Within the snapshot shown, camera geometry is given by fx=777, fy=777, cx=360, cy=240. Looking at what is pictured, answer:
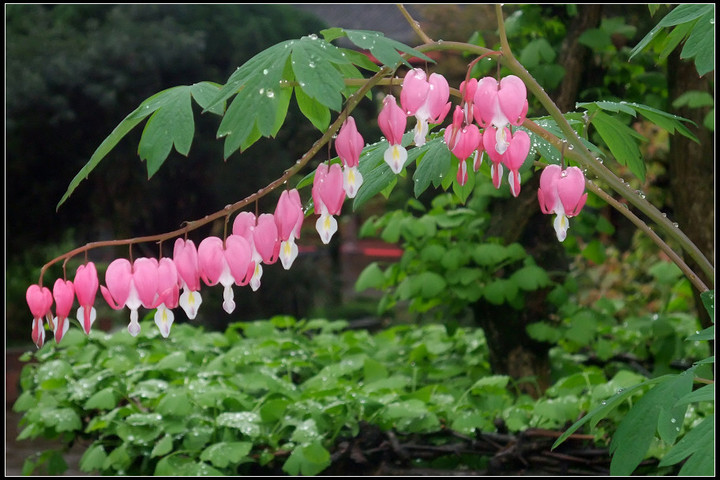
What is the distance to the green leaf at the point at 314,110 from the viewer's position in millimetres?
1039

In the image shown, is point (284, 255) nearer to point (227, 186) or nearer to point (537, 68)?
point (537, 68)

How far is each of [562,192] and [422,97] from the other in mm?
247

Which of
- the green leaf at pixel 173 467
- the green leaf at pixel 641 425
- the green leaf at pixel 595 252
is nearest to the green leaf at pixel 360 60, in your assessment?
the green leaf at pixel 641 425

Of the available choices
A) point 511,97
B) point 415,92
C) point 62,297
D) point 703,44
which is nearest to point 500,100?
point 511,97

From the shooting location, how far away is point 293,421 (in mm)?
1842

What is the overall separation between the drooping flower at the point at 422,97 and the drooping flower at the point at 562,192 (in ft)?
0.60

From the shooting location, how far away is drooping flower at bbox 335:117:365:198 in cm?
99

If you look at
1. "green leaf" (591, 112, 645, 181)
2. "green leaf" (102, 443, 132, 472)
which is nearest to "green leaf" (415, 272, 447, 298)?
"green leaf" (102, 443, 132, 472)

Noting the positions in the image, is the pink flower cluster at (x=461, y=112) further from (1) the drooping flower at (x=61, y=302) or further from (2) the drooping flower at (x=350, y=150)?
(1) the drooping flower at (x=61, y=302)

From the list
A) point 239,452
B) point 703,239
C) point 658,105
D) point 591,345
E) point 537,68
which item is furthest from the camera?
point 591,345

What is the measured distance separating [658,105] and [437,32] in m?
3.97

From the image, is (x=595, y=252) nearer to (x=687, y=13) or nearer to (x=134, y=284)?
(x=687, y=13)

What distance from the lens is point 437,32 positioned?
658 centimetres

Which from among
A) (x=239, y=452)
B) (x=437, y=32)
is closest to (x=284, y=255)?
(x=239, y=452)
